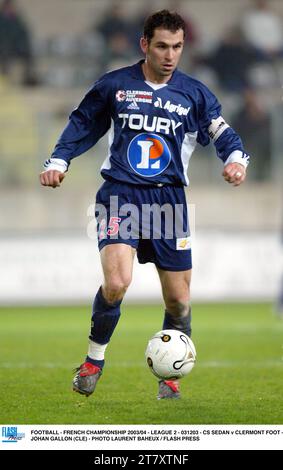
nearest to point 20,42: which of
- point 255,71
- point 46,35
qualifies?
point 46,35

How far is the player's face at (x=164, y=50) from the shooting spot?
6.32m

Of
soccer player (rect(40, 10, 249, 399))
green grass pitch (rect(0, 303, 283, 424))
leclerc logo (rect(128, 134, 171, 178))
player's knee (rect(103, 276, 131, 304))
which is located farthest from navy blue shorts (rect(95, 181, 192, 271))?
green grass pitch (rect(0, 303, 283, 424))

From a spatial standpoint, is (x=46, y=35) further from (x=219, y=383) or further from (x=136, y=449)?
(x=136, y=449)

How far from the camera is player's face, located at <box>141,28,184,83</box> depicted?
632cm

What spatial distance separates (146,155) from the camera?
6469 mm

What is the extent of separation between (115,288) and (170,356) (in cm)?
56

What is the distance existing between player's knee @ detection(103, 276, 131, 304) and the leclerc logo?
72 centimetres

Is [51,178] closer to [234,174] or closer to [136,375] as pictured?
[234,174]

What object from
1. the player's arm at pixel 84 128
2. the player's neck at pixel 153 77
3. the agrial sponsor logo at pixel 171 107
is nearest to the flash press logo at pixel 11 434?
the player's arm at pixel 84 128

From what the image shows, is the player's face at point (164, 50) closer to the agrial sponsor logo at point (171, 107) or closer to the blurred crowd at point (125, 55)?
the agrial sponsor logo at point (171, 107)

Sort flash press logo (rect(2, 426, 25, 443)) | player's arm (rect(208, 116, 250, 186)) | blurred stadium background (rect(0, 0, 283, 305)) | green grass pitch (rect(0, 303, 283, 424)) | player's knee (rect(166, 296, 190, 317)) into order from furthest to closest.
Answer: blurred stadium background (rect(0, 0, 283, 305))
player's knee (rect(166, 296, 190, 317))
player's arm (rect(208, 116, 250, 186))
green grass pitch (rect(0, 303, 283, 424))
flash press logo (rect(2, 426, 25, 443))

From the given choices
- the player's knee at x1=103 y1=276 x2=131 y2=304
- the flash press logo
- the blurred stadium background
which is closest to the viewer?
the flash press logo

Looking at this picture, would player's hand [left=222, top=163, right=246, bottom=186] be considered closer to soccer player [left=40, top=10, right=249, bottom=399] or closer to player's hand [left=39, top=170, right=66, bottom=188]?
soccer player [left=40, top=10, right=249, bottom=399]

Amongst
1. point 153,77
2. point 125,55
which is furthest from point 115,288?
point 125,55
